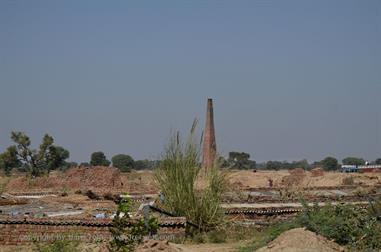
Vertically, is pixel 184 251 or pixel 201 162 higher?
pixel 201 162

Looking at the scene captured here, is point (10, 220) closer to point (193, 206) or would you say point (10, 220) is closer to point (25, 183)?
point (193, 206)

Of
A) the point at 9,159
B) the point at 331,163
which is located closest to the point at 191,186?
the point at 9,159

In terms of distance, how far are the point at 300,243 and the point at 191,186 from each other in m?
3.69

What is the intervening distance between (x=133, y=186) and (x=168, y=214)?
810 inches

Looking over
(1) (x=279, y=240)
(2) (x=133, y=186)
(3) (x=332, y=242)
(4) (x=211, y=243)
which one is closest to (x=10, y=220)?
(4) (x=211, y=243)

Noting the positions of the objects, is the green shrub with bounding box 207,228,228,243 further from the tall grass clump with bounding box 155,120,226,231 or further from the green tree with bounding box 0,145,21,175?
the green tree with bounding box 0,145,21,175

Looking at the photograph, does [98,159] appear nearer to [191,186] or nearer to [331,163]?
[331,163]

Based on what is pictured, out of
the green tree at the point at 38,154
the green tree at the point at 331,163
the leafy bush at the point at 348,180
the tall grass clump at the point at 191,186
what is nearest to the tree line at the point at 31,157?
the green tree at the point at 38,154

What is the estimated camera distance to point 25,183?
3378cm

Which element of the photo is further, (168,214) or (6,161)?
(6,161)

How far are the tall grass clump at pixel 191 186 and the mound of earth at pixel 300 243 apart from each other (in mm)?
2801

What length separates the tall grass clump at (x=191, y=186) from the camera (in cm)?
1289

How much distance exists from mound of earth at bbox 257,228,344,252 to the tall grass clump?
9.19ft

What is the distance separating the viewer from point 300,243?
31.9 ft
